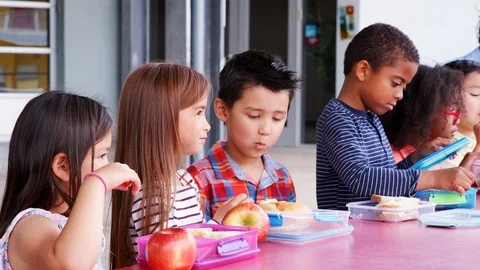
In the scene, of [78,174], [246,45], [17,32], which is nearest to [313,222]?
[78,174]

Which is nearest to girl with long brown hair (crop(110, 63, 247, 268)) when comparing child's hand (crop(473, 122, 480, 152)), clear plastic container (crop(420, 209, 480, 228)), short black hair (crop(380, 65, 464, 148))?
clear plastic container (crop(420, 209, 480, 228))

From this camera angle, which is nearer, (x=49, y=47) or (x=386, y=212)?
(x=386, y=212)

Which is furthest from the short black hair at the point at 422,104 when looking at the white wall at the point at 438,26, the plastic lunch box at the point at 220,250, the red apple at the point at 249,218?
the white wall at the point at 438,26

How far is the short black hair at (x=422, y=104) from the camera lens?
3.00 metres

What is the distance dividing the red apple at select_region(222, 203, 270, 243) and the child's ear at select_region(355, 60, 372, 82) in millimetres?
990

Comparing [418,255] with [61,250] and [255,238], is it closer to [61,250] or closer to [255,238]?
[255,238]

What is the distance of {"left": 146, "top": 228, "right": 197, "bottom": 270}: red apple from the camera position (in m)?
1.40

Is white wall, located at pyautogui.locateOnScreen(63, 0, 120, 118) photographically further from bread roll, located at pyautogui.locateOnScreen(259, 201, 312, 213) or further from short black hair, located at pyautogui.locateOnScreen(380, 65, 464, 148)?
bread roll, located at pyautogui.locateOnScreen(259, 201, 312, 213)

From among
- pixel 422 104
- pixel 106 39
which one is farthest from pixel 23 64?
pixel 422 104

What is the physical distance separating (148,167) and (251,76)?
58 cm

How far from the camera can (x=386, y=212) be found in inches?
80.7

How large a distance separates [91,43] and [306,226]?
7.20 metres

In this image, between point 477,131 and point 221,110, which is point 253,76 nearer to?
point 221,110

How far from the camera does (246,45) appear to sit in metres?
11.7
